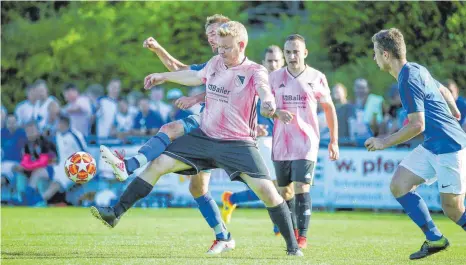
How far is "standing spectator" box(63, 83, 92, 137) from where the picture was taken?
2136 centimetres

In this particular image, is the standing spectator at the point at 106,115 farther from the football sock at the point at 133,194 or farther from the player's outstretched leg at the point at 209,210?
the football sock at the point at 133,194

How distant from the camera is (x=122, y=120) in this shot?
21641 mm

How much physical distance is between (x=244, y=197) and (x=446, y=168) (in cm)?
489

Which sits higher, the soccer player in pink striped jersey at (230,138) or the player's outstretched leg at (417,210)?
the soccer player in pink striped jersey at (230,138)

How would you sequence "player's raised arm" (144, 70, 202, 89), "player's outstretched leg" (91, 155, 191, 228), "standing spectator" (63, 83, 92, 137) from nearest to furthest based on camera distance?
"player's outstretched leg" (91, 155, 191, 228) < "player's raised arm" (144, 70, 202, 89) < "standing spectator" (63, 83, 92, 137)

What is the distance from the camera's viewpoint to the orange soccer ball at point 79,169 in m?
11.4

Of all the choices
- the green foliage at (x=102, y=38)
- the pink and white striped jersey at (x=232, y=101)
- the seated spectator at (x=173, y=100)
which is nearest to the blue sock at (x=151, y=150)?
the pink and white striped jersey at (x=232, y=101)

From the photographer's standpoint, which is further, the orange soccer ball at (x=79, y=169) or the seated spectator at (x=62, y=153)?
the seated spectator at (x=62, y=153)

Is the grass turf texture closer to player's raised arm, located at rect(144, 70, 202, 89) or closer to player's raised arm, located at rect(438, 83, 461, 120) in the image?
player's raised arm, located at rect(438, 83, 461, 120)

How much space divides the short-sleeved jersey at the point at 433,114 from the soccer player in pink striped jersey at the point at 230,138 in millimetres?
1373

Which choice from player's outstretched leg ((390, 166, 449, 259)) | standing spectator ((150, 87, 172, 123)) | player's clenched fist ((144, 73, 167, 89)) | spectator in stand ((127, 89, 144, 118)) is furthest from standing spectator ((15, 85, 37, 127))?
player's outstretched leg ((390, 166, 449, 259))

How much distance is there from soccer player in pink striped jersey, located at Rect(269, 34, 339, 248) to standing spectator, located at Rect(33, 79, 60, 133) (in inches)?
391

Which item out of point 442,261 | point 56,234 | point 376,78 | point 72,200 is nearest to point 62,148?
point 72,200

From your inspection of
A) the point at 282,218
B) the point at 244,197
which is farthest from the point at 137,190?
the point at 244,197
